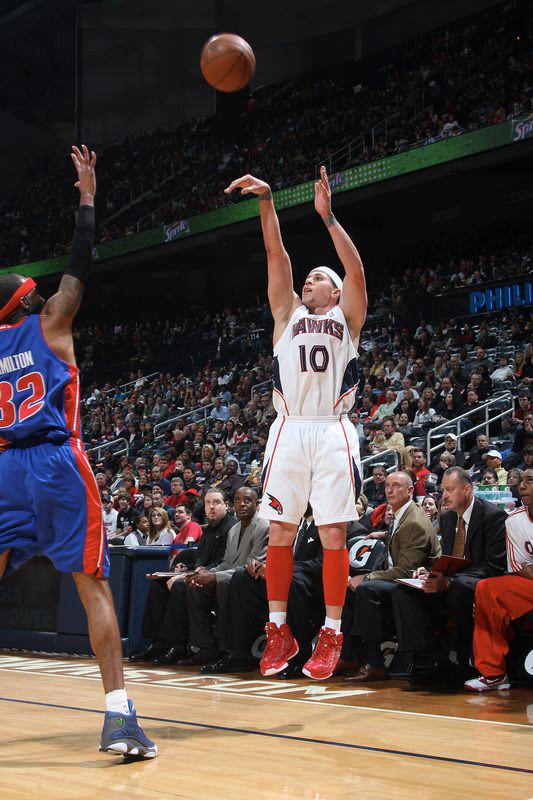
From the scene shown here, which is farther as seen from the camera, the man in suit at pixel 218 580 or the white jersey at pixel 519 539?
the man in suit at pixel 218 580

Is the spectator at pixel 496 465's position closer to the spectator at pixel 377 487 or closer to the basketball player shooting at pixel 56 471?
the spectator at pixel 377 487

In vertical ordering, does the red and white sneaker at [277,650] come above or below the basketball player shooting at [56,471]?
below

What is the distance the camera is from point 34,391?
3652 millimetres

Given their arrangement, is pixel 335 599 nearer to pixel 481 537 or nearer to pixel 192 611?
pixel 481 537

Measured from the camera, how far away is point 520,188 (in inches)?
874

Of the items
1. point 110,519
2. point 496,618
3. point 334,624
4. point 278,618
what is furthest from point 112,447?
point 334,624

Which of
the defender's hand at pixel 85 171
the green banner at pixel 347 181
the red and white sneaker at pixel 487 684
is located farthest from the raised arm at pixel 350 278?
the green banner at pixel 347 181

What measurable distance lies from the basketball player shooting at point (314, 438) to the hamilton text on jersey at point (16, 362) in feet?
5.14

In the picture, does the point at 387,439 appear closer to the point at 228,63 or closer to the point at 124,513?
the point at 124,513

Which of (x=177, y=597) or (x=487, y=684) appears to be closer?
(x=487, y=684)

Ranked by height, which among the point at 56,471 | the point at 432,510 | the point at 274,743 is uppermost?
the point at 432,510

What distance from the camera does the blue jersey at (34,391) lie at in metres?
3.62

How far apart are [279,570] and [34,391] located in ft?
6.00

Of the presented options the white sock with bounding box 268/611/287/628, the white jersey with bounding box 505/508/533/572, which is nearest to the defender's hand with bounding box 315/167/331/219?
the white sock with bounding box 268/611/287/628
